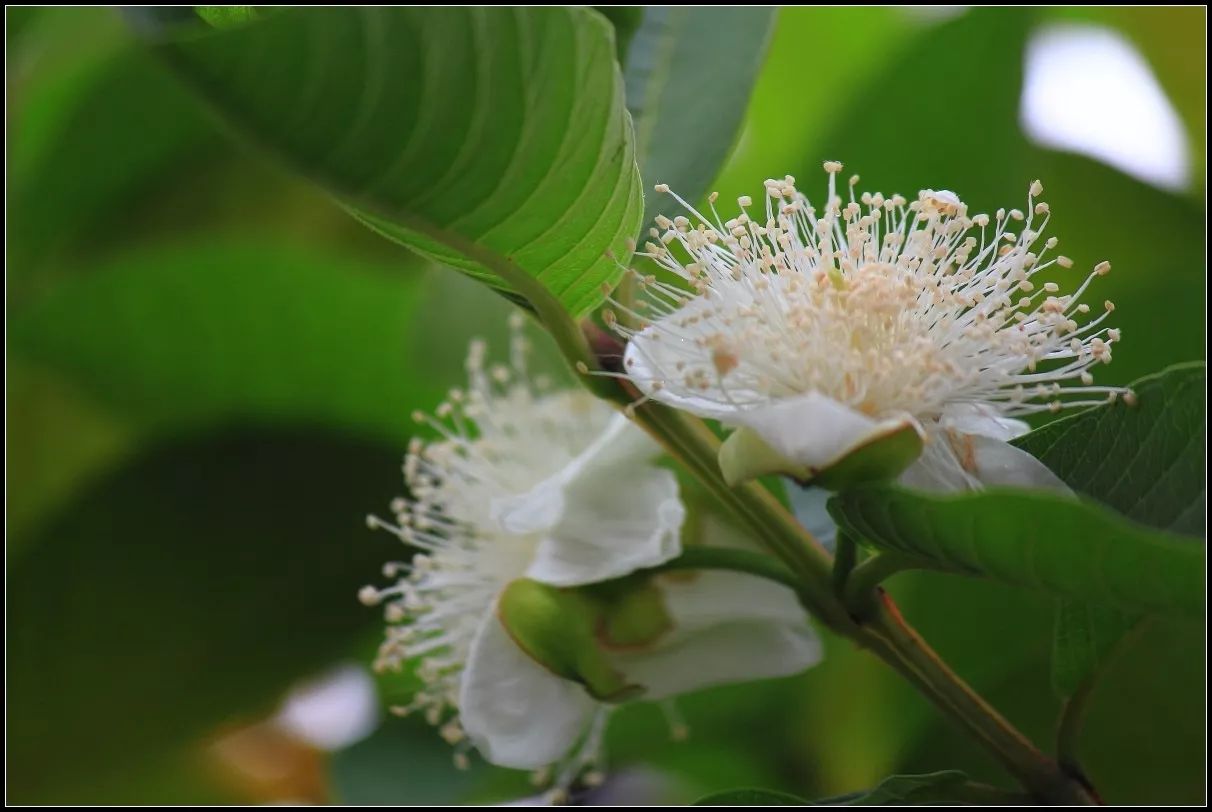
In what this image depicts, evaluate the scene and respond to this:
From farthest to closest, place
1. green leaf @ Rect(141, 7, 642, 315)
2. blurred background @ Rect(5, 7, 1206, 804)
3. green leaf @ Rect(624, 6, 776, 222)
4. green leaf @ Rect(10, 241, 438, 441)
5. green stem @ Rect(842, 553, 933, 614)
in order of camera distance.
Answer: green leaf @ Rect(10, 241, 438, 441), blurred background @ Rect(5, 7, 1206, 804), green leaf @ Rect(624, 6, 776, 222), green stem @ Rect(842, 553, 933, 614), green leaf @ Rect(141, 7, 642, 315)

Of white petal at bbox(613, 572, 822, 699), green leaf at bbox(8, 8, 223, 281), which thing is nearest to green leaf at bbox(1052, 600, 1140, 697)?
white petal at bbox(613, 572, 822, 699)

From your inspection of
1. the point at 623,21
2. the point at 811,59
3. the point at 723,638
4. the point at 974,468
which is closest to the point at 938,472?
the point at 974,468

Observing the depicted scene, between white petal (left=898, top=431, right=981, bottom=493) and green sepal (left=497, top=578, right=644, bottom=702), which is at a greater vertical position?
white petal (left=898, top=431, right=981, bottom=493)

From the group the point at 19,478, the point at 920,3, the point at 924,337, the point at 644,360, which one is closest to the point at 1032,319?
the point at 924,337

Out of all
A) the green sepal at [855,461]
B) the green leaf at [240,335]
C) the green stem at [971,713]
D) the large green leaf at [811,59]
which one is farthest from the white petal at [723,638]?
the large green leaf at [811,59]

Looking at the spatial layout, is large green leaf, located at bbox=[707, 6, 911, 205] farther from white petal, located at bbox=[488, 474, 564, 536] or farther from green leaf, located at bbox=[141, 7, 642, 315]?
green leaf, located at bbox=[141, 7, 642, 315]

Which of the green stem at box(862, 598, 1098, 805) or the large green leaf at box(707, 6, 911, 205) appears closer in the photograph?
the green stem at box(862, 598, 1098, 805)

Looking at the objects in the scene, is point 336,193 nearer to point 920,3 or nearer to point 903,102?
point 903,102
